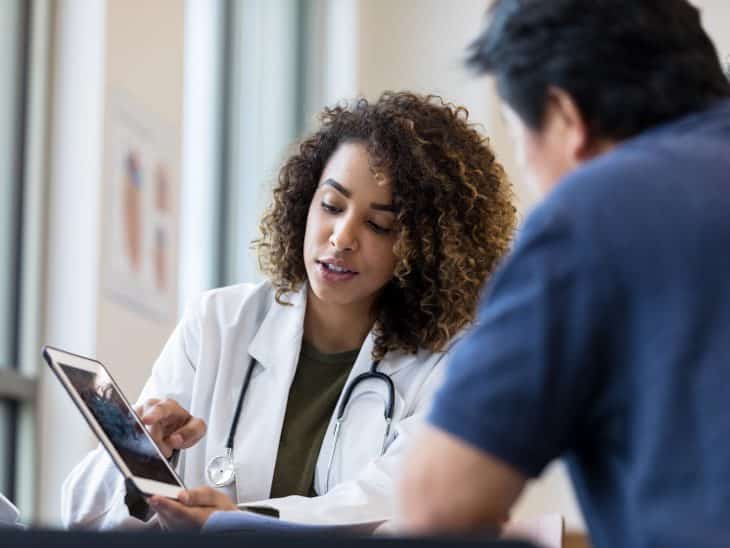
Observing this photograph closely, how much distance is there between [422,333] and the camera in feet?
7.79

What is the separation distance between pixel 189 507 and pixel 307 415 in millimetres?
568

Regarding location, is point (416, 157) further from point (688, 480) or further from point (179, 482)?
point (688, 480)

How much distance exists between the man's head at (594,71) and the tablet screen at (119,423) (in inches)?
32.1

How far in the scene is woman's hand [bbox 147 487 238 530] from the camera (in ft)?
5.65

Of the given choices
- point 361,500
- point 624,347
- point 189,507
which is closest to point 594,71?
point 624,347

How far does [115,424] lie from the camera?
180 cm

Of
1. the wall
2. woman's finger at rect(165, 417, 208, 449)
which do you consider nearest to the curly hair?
woman's finger at rect(165, 417, 208, 449)

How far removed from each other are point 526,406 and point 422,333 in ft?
4.52

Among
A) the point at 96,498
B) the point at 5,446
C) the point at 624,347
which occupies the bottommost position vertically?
the point at 5,446

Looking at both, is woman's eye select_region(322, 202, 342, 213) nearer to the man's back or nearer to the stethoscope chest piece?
the stethoscope chest piece

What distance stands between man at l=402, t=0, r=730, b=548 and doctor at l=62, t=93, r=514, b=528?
3.50ft

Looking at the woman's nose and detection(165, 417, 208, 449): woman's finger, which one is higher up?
the woman's nose

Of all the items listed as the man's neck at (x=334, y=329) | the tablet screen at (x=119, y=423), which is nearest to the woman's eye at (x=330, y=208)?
the man's neck at (x=334, y=329)

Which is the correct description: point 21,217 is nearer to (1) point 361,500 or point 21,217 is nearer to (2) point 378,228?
(2) point 378,228
